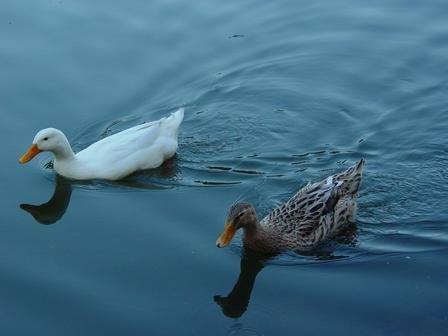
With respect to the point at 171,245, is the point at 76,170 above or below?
above

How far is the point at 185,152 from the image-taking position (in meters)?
10.6

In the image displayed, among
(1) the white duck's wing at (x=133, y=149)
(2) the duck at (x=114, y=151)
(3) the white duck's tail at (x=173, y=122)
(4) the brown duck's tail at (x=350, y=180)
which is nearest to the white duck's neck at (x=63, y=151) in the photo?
(2) the duck at (x=114, y=151)

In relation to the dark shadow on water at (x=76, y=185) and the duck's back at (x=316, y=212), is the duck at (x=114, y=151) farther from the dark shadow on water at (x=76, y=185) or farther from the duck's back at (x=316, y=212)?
the duck's back at (x=316, y=212)

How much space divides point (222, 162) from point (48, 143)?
6.89 ft

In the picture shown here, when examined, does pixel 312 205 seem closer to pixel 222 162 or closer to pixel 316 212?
pixel 316 212

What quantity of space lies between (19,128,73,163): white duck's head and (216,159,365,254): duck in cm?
265

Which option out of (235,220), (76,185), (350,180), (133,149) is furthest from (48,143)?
(350,180)

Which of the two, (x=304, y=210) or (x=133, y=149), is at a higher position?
(x=133, y=149)

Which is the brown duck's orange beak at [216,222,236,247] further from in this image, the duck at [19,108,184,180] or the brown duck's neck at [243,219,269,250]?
the duck at [19,108,184,180]

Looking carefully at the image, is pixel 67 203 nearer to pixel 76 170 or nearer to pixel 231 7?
pixel 76 170

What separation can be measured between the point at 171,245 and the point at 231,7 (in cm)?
638

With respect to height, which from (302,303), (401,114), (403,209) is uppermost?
(401,114)

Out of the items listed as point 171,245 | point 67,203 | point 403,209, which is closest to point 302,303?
point 171,245

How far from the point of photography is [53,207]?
31.1 ft
